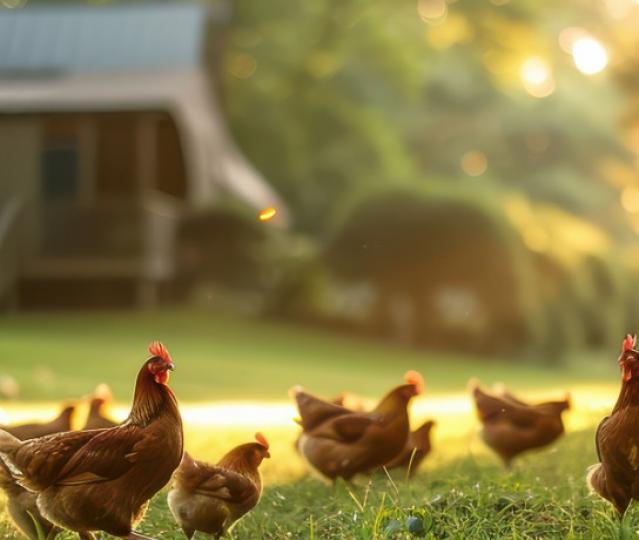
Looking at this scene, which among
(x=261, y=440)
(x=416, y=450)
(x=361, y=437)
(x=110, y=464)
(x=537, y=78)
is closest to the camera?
(x=110, y=464)

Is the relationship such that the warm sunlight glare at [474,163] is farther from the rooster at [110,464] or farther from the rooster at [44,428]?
the rooster at [110,464]

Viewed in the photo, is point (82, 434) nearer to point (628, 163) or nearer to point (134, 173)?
point (134, 173)

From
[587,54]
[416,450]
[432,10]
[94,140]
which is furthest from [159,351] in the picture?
[587,54]

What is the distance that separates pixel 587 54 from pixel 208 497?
26.0 meters

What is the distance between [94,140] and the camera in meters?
15.5

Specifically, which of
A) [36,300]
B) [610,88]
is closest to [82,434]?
[36,300]

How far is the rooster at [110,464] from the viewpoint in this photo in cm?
310

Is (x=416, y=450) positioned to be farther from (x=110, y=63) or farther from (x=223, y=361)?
(x=110, y=63)

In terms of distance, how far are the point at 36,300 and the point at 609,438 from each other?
41.4ft

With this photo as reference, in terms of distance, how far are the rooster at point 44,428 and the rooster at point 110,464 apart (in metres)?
0.92

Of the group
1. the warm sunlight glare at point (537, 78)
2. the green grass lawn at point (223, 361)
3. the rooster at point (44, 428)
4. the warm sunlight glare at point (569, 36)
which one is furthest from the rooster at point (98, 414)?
Result: the warm sunlight glare at point (569, 36)

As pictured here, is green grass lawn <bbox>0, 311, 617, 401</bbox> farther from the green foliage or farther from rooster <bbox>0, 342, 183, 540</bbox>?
rooster <bbox>0, 342, 183, 540</bbox>

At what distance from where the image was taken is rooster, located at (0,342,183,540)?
310cm

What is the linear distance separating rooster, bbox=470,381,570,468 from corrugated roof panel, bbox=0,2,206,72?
451 inches
